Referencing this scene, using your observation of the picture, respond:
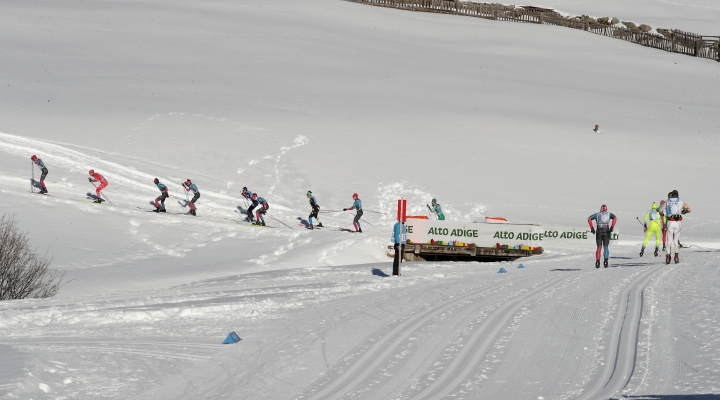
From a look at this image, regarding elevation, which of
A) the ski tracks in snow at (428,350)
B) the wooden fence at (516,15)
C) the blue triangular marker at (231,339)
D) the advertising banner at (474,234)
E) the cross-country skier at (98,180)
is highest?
the wooden fence at (516,15)

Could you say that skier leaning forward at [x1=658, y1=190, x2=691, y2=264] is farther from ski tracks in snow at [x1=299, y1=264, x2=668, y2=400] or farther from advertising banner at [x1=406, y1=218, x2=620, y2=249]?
advertising banner at [x1=406, y1=218, x2=620, y2=249]

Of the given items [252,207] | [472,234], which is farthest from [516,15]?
[472,234]

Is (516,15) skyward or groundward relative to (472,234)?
skyward

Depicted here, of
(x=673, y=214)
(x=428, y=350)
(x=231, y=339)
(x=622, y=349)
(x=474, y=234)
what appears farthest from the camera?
(x=474, y=234)

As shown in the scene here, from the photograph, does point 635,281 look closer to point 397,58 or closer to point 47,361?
point 47,361

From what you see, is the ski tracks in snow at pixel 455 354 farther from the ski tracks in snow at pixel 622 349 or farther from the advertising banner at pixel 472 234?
the advertising banner at pixel 472 234

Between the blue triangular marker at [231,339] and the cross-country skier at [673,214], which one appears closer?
the blue triangular marker at [231,339]

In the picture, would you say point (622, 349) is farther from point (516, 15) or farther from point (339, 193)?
point (516, 15)

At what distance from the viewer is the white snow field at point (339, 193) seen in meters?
9.64

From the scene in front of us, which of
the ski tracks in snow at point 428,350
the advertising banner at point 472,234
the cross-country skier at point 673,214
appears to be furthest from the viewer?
the advertising banner at point 472,234

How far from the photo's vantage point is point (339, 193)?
32531 mm

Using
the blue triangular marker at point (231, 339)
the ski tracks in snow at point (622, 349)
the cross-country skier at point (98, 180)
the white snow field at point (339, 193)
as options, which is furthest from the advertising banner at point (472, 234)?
the blue triangular marker at point (231, 339)

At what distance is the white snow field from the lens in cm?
964

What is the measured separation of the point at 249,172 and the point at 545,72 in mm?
26144
